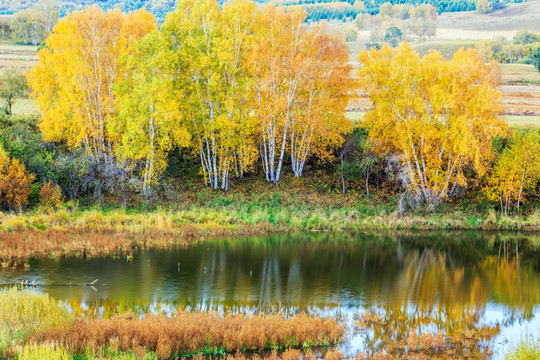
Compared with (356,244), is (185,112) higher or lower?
higher

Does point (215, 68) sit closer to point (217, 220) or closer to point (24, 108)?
point (217, 220)

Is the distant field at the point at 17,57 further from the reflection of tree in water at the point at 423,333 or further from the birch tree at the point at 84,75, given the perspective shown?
the reflection of tree in water at the point at 423,333

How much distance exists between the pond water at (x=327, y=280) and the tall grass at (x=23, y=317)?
225 cm

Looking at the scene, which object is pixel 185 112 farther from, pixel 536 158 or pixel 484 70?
pixel 536 158

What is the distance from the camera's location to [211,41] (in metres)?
45.0

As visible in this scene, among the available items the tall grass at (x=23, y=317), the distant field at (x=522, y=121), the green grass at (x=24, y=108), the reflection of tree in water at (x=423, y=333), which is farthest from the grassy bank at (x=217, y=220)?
the green grass at (x=24, y=108)

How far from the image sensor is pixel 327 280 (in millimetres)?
26875

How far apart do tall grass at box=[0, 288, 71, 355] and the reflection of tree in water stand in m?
9.20

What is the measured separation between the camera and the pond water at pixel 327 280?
843 inches

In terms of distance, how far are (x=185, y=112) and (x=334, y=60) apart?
41.2ft

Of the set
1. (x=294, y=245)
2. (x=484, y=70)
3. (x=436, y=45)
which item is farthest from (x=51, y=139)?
(x=436, y=45)

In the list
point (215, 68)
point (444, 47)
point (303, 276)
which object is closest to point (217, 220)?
point (215, 68)

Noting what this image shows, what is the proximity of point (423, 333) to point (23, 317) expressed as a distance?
1210 cm

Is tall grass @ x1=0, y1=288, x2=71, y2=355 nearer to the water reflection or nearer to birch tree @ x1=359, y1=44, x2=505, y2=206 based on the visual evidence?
the water reflection
